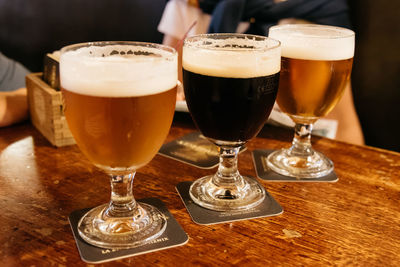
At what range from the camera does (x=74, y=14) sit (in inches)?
80.5

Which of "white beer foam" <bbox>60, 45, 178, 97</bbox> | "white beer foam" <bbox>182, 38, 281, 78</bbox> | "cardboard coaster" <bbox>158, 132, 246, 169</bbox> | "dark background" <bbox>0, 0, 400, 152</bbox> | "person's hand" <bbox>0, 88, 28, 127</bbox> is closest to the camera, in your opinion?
"white beer foam" <bbox>60, 45, 178, 97</bbox>

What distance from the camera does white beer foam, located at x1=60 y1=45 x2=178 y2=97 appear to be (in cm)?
55

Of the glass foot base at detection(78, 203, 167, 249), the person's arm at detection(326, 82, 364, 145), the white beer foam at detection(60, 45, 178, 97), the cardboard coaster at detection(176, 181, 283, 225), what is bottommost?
the person's arm at detection(326, 82, 364, 145)

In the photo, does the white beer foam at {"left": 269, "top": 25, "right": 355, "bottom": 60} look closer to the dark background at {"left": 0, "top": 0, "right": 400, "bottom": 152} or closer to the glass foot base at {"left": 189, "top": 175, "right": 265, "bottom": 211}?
the glass foot base at {"left": 189, "top": 175, "right": 265, "bottom": 211}

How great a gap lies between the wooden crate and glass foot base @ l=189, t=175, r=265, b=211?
34 cm

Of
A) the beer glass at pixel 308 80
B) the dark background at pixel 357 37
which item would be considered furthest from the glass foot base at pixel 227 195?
the dark background at pixel 357 37

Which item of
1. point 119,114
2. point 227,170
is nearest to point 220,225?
point 227,170

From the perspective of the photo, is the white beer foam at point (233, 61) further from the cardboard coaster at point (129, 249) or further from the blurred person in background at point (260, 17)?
the blurred person in background at point (260, 17)

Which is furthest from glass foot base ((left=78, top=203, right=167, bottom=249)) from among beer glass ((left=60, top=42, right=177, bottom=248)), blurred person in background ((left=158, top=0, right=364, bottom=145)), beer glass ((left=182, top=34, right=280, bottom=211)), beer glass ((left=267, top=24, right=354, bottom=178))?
blurred person in background ((left=158, top=0, right=364, bottom=145))

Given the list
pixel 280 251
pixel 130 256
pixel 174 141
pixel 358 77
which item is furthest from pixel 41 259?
pixel 358 77

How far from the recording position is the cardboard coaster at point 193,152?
2.97 feet

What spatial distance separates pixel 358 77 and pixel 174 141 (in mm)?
1359

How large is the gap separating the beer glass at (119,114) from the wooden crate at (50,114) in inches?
12.4

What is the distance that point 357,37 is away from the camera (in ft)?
6.73
